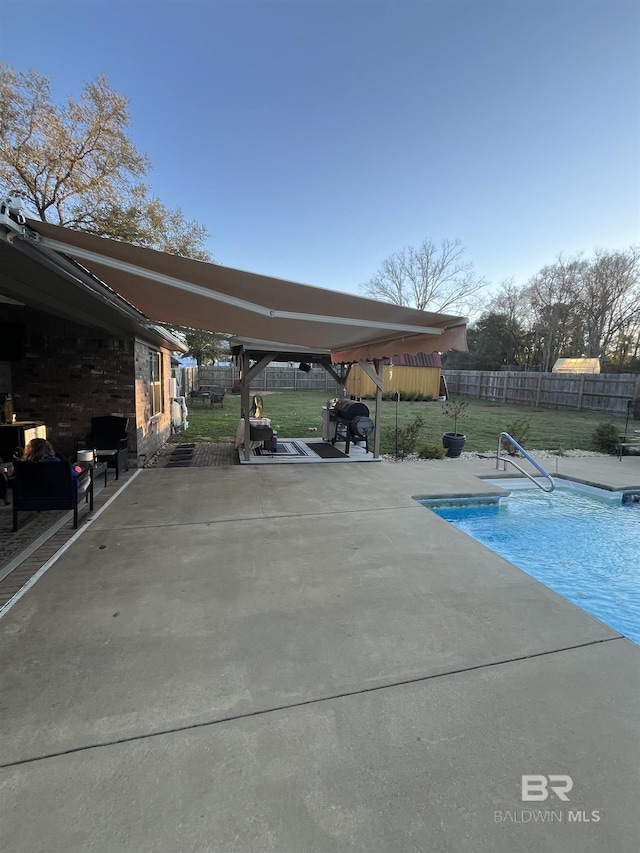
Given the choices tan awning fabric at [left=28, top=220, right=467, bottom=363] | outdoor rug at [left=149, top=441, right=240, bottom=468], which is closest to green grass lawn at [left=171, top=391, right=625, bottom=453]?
outdoor rug at [left=149, top=441, right=240, bottom=468]

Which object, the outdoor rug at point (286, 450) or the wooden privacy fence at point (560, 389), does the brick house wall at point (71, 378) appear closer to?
the outdoor rug at point (286, 450)

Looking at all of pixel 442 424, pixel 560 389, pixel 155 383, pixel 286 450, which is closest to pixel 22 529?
pixel 286 450

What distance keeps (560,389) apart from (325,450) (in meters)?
16.6

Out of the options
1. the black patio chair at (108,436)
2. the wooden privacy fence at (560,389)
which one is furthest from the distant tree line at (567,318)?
the black patio chair at (108,436)

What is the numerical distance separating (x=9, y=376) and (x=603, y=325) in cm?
3320

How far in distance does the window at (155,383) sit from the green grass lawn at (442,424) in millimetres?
1279

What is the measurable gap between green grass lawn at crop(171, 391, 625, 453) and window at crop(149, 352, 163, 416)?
1.28 metres

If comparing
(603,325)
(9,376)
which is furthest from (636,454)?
(603,325)

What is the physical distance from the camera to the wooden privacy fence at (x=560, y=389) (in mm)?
17531

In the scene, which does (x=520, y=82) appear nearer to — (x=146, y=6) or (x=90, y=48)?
(x=146, y=6)

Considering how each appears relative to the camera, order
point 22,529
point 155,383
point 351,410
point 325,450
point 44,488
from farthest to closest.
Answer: point 155,383 → point 325,450 → point 351,410 → point 22,529 → point 44,488

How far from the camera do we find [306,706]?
76.4 inches

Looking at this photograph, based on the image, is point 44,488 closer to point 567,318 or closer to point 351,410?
point 351,410

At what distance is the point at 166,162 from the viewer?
12.3 m
